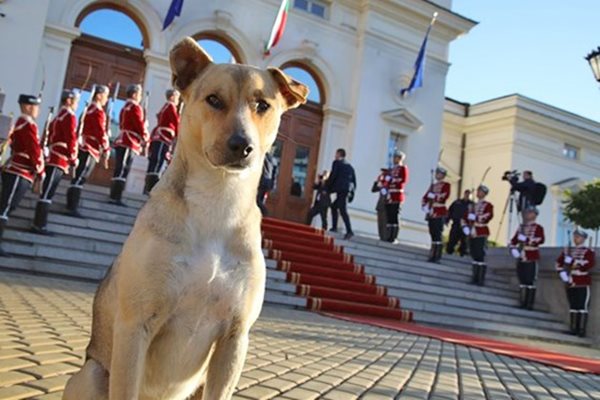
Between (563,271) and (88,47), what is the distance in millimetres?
13991

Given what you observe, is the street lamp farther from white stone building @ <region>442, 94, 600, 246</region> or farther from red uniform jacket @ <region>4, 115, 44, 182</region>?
white stone building @ <region>442, 94, 600, 246</region>

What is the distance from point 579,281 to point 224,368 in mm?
13414

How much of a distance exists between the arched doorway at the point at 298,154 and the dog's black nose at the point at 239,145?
55.2 feet

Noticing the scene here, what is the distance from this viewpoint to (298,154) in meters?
19.9

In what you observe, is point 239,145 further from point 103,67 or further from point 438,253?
point 103,67

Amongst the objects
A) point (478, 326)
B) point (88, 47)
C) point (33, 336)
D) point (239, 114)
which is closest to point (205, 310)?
point (239, 114)

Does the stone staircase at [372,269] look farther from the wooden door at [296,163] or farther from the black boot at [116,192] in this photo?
the wooden door at [296,163]

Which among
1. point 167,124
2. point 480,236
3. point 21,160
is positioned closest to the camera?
point 21,160

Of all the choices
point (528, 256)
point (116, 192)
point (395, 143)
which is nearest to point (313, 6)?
point (395, 143)

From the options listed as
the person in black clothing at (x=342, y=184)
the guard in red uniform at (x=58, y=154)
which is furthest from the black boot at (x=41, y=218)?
the person in black clothing at (x=342, y=184)

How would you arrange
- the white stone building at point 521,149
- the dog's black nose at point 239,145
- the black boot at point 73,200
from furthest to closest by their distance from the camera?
the white stone building at point 521,149 → the black boot at point 73,200 → the dog's black nose at point 239,145

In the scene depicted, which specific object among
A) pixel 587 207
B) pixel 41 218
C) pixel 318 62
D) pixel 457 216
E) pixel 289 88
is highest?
pixel 318 62

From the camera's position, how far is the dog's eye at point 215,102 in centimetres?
219

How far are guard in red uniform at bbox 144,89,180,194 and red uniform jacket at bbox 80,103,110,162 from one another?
1330mm
